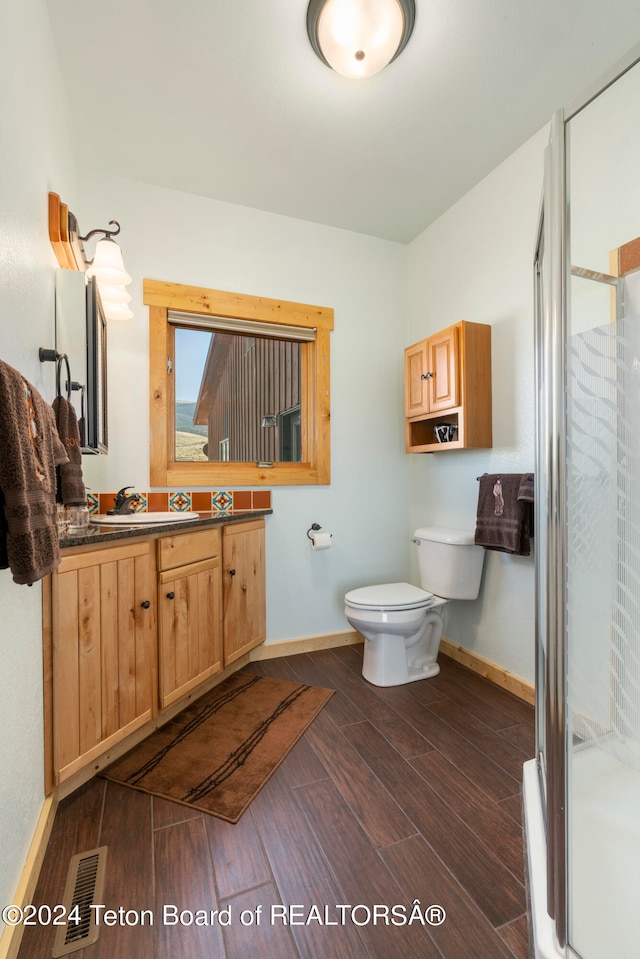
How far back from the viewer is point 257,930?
3.48ft

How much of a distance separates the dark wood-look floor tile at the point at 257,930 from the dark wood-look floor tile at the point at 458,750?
77 cm

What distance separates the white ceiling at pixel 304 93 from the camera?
5.11 ft

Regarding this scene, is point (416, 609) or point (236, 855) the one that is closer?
point (236, 855)

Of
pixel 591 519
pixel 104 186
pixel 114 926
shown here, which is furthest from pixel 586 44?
pixel 114 926

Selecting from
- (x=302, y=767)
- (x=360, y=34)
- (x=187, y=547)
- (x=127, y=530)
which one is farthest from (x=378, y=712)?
(x=360, y=34)

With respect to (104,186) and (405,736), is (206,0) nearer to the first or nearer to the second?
(104,186)

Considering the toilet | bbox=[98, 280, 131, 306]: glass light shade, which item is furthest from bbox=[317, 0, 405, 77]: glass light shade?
the toilet

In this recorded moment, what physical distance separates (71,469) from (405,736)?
5.22 ft

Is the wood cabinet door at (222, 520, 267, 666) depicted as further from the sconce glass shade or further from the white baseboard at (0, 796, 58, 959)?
the sconce glass shade

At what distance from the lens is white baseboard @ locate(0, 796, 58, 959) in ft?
3.19

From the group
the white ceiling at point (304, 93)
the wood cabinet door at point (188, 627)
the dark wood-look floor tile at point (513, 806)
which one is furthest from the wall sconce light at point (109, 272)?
the dark wood-look floor tile at point (513, 806)

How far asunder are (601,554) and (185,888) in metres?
1.31

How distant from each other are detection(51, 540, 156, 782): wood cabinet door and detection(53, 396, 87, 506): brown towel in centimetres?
20

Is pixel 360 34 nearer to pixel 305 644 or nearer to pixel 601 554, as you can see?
pixel 601 554
